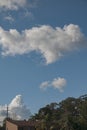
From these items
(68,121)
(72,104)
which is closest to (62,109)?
(72,104)

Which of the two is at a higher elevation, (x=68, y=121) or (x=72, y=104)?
(x=72, y=104)

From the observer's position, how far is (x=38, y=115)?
345 feet

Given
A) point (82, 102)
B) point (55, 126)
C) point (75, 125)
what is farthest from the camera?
point (82, 102)

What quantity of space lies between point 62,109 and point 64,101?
324 cm

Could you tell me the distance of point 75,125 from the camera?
78.7 meters

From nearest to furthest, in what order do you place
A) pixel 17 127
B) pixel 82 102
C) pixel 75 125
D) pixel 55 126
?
pixel 75 125 → pixel 55 126 → pixel 17 127 → pixel 82 102

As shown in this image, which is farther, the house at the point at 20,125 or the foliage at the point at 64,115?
the house at the point at 20,125

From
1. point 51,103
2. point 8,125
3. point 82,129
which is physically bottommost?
point 82,129

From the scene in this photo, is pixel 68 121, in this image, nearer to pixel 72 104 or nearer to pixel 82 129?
pixel 82 129

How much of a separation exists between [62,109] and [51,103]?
14.7 feet

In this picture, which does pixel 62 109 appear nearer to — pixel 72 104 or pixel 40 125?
pixel 72 104

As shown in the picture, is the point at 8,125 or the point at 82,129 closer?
the point at 82,129

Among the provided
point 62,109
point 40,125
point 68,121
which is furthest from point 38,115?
point 68,121

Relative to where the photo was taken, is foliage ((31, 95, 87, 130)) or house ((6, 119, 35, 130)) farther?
house ((6, 119, 35, 130))
